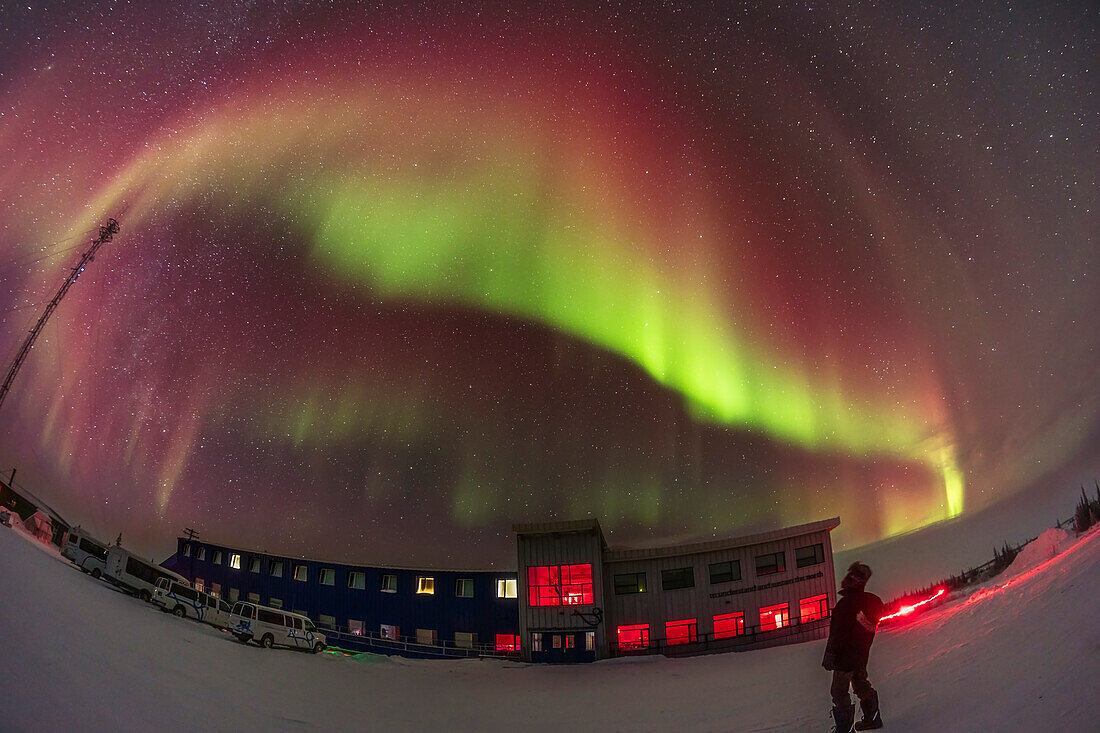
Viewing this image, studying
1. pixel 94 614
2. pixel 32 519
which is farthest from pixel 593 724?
pixel 32 519

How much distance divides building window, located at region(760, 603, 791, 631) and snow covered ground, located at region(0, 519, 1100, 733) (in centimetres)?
104

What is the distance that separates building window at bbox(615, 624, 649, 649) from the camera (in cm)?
1165

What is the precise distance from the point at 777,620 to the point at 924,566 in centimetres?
264

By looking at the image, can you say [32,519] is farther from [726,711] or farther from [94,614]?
[726,711]

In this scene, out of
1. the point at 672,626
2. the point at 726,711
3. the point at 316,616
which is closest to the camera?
the point at 726,711

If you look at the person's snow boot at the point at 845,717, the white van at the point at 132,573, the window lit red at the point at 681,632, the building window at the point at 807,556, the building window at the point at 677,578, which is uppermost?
the white van at the point at 132,573

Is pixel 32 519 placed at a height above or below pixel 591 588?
above

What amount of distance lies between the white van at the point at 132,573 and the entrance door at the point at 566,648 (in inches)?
215

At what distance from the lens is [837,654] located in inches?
93.0

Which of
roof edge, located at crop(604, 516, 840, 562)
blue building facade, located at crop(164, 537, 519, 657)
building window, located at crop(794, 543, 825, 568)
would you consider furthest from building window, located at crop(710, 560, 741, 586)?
blue building facade, located at crop(164, 537, 519, 657)

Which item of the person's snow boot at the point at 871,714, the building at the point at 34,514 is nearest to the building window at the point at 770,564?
the person's snow boot at the point at 871,714

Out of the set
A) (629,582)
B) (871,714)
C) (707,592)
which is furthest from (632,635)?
(871,714)

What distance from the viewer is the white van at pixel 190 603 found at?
3.39 metres

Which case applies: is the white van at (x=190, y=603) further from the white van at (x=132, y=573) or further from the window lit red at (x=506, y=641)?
the window lit red at (x=506, y=641)
